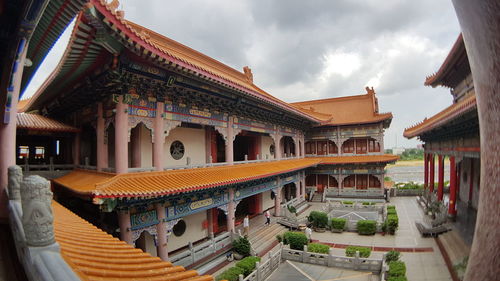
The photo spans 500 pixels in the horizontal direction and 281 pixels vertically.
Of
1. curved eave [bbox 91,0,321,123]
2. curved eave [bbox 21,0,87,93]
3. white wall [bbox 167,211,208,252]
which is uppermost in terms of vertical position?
curved eave [bbox 91,0,321,123]

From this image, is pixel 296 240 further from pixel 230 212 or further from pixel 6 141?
pixel 6 141

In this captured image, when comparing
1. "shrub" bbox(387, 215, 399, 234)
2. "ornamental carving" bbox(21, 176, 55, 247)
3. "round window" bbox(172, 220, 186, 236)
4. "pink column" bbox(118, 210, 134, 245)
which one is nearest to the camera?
"ornamental carving" bbox(21, 176, 55, 247)

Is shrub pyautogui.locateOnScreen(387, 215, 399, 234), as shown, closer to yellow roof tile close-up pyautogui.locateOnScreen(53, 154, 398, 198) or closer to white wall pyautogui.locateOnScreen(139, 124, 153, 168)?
yellow roof tile close-up pyautogui.locateOnScreen(53, 154, 398, 198)

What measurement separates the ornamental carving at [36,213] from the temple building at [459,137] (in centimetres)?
881

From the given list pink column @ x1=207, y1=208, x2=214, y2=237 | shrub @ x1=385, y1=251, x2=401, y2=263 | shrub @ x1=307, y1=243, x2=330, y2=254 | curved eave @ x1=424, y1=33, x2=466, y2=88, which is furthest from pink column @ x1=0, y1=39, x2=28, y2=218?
curved eave @ x1=424, y1=33, x2=466, y2=88

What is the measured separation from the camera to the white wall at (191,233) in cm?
1023

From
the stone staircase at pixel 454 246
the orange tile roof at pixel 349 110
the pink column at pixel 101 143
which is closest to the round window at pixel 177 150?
the pink column at pixel 101 143

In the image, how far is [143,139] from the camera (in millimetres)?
9734

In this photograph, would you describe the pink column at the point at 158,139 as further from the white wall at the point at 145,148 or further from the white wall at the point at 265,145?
the white wall at the point at 265,145

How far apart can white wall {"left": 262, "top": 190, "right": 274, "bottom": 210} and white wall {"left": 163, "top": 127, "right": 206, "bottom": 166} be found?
598cm

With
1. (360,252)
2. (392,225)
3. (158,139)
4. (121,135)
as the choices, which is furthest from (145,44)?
(392,225)

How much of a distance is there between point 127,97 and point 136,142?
2.18 metres

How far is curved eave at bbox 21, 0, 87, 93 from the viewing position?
13.6 feet

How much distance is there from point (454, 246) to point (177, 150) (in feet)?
39.0
